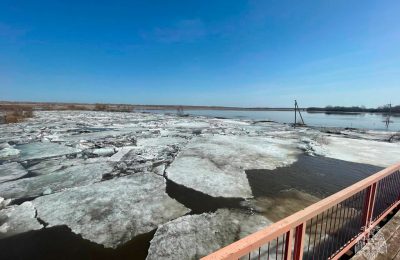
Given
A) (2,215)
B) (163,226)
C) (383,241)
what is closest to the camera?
(383,241)

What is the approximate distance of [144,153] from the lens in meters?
8.64

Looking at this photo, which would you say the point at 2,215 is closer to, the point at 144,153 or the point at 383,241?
the point at 144,153

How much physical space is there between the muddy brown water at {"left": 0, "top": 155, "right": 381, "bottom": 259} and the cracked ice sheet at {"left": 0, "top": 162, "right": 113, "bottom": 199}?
187 cm

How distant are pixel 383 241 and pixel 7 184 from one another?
297 inches

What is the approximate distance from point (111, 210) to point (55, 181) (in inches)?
97.9

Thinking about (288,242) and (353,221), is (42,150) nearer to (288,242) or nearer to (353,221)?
(288,242)

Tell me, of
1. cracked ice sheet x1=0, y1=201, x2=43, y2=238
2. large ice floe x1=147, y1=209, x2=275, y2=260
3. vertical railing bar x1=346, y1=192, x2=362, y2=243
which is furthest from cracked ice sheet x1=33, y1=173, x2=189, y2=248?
vertical railing bar x1=346, y1=192, x2=362, y2=243

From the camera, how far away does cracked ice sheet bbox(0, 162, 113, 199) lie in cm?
506

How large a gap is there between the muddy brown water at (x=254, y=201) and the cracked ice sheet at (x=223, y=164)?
0.96 ft

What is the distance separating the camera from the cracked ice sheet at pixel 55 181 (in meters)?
5.06

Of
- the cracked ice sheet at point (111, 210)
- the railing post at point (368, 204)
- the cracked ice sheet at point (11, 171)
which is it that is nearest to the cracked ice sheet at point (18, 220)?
the cracked ice sheet at point (111, 210)

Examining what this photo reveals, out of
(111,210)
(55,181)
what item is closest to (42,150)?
(55,181)

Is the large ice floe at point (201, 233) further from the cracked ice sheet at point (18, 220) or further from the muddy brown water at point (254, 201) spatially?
the cracked ice sheet at point (18, 220)

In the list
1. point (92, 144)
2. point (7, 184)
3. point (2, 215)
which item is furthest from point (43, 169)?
point (92, 144)
